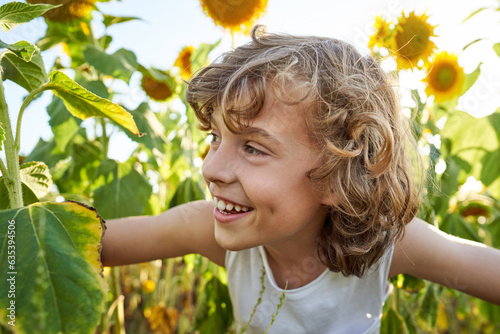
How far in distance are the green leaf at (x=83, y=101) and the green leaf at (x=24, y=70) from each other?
0.10 meters

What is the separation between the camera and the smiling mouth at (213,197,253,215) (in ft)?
2.80

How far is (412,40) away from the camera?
130 centimetres

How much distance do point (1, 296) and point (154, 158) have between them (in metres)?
0.94

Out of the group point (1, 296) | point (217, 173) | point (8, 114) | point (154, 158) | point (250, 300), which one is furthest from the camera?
point (154, 158)

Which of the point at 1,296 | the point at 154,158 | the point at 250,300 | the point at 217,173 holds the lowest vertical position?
the point at 250,300

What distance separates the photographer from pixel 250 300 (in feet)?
3.68

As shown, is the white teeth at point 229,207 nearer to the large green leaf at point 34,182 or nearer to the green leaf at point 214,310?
the large green leaf at point 34,182

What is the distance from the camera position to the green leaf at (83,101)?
624mm

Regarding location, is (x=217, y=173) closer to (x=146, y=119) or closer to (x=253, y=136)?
(x=253, y=136)

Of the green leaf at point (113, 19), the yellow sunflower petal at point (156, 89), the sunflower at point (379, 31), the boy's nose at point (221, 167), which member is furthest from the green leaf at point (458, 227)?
the green leaf at point (113, 19)

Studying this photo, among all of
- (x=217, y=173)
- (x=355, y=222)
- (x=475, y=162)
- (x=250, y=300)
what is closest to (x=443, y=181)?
(x=475, y=162)

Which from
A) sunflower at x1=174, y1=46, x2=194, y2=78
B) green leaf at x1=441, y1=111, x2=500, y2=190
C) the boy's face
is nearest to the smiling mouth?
the boy's face

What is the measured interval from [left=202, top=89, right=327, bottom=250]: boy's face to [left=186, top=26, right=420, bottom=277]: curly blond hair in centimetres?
2

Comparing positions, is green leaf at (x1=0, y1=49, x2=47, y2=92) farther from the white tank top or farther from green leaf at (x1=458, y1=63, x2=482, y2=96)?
green leaf at (x1=458, y1=63, x2=482, y2=96)
